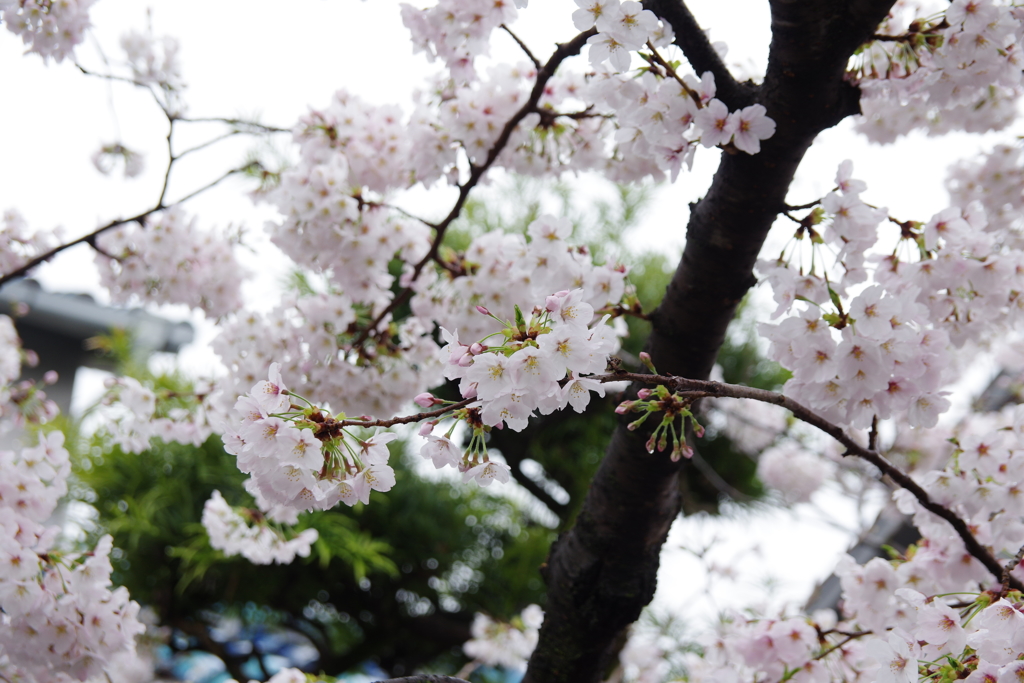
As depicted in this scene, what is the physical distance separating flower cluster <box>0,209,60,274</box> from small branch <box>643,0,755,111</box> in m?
1.06

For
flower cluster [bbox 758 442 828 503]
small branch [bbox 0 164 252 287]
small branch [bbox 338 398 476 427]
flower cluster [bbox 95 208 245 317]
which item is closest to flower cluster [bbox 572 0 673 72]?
small branch [bbox 338 398 476 427]

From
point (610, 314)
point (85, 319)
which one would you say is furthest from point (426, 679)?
point (85, 319)

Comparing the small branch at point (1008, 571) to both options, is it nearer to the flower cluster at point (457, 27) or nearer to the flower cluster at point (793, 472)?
the flower cluster at point (457, 27)

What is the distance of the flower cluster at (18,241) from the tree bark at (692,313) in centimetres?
100

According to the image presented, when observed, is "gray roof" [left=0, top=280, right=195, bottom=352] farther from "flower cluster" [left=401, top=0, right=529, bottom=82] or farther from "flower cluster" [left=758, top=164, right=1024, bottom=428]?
"flower cluster" [left=758, top=164, right=1024, bottom=428]

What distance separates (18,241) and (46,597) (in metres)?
0.68

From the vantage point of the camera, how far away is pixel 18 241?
3.58 feet

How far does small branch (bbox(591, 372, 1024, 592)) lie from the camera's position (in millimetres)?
450

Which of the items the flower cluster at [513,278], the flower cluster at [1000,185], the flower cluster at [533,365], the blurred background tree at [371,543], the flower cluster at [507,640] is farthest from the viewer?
the blurred background tree at [371,543]

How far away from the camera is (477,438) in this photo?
1.47ft

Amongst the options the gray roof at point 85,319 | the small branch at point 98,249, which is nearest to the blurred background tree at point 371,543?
the gray roof at point 85,319

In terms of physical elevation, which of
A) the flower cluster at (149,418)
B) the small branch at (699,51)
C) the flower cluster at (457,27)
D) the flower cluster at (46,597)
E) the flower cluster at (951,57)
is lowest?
the flower cluster at (46,597)

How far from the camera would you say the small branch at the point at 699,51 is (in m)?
0.61

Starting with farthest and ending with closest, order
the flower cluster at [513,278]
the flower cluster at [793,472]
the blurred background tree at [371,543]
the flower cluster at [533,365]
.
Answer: the flower cluster at [793,472] < the blurred background tree at [371,543] < the flower cluster at [513,278] < the flower cluster at [533,365]
